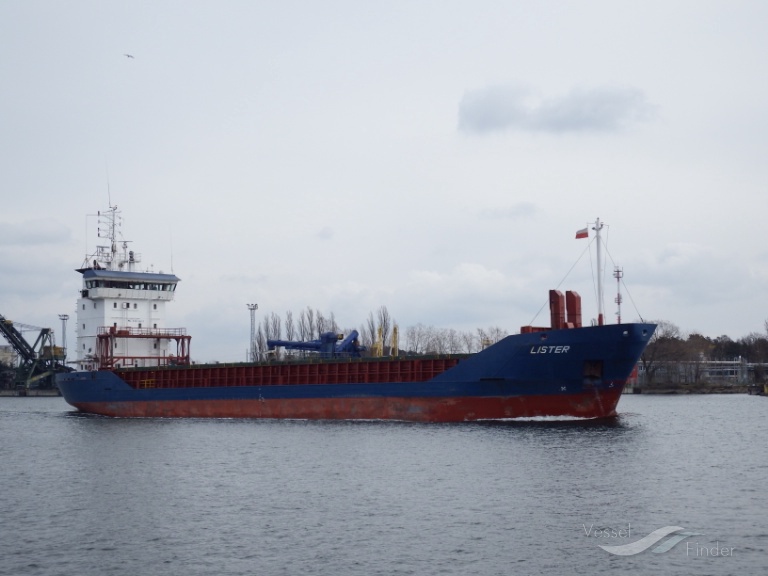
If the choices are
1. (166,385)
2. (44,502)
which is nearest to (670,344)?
(166,385)

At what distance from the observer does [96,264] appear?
50688 millimetres

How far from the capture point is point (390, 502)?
1909 centimetres

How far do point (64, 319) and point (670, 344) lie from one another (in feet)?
268

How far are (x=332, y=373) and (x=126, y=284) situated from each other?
17430mm

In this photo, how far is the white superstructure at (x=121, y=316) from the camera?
Result: 49062mm

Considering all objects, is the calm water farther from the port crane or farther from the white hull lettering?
the port crane

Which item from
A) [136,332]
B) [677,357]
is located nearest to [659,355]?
[677,357]

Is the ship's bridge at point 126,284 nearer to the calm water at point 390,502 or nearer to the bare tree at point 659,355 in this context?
the calm water at point 390,502

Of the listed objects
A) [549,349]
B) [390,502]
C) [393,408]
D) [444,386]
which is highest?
[549,349]

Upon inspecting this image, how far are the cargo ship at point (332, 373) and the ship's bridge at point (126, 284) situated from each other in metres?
0.06

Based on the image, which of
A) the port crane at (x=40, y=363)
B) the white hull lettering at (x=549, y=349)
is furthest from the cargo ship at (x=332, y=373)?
the port crane at (x=40, y=363)

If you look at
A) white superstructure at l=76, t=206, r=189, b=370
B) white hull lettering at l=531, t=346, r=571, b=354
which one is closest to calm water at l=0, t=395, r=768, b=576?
white hull lettering at l=531, t=346, r=571, b=354

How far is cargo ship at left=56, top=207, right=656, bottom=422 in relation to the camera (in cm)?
3253

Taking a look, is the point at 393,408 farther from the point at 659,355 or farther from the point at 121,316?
the point at 659,355
